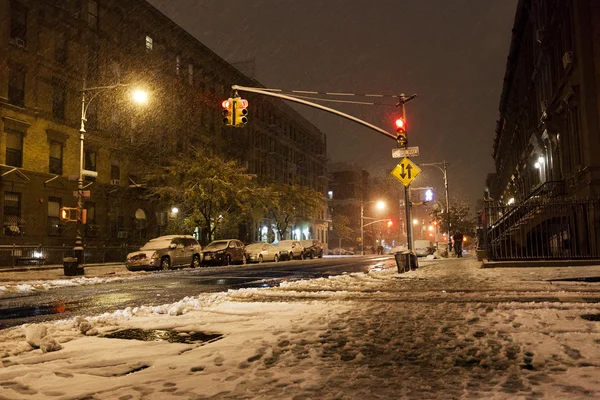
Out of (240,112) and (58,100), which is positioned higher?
(58,100)

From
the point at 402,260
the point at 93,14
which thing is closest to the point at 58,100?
the point at 93,14

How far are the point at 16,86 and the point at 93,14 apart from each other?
889cm

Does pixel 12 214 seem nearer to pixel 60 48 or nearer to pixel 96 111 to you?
pixel 96 111

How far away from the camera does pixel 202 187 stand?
3684 centimetres

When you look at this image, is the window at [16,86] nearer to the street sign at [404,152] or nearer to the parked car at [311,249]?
the street sign at [404,152]

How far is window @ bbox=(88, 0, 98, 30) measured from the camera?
35656 millimetres

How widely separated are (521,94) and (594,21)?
63.8 ft

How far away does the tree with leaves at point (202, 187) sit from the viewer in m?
36.9

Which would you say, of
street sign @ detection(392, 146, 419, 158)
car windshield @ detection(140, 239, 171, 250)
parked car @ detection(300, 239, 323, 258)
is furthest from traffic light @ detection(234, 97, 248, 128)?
parked car @ detection(300, 239, 323, 258)

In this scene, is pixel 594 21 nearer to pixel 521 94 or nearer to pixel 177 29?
pixel 521 94

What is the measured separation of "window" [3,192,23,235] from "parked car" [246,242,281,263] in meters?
14.6

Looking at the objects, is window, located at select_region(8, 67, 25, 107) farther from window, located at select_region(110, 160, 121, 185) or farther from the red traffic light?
the red traffic light

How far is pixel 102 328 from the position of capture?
7035mm

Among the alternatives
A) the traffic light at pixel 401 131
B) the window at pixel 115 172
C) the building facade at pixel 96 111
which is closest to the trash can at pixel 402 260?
the traffic light at pixel 401 131
